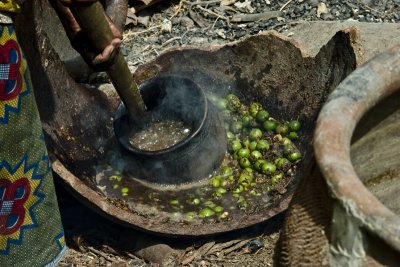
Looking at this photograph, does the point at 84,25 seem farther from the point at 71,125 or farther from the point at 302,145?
the point at 302,145

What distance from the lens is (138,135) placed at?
477cm

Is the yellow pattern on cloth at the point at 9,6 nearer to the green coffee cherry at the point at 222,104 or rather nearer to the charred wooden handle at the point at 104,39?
the charred wooden handle at the point at 104,39

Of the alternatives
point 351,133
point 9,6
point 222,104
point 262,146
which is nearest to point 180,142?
point 262,146

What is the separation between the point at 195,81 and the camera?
5.17m

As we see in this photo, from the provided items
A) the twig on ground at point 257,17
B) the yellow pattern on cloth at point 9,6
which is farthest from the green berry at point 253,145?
the yellow pattern on cloth at point 9,6

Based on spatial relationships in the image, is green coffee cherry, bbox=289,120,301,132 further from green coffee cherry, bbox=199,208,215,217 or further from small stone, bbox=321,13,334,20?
small stone, bbox=321,13,334,20

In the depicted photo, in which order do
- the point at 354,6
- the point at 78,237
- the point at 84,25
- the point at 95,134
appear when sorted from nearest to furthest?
1. the point at 84,25
2. the point at 78,237
3. the point at 95,134
4. the point at 354,6

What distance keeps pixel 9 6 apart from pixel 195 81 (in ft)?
7.22

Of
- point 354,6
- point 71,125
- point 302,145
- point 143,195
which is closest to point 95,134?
point 71,125

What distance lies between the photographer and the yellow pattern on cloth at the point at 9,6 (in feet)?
10.1

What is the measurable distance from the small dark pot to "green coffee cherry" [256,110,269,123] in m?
0.25

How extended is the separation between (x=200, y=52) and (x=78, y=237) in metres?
1.41

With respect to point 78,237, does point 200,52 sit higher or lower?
higher

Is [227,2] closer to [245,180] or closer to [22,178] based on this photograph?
[245,180]
